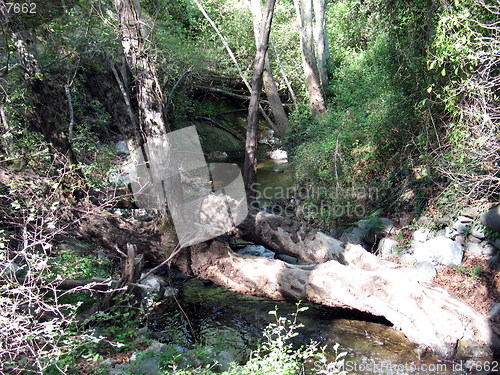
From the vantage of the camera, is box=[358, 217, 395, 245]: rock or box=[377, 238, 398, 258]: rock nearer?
box=[377, 238, 398, 258]: rock

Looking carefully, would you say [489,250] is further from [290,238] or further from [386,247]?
[290,238]

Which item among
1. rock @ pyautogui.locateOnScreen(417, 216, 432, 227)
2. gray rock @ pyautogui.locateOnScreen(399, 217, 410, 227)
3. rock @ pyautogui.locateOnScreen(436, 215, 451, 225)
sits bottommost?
gray rock @ pyautogui.locateOnScreen(399, 217, 410, 227)

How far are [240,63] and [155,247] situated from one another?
1021 centimetres

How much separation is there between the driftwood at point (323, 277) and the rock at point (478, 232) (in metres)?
1.09

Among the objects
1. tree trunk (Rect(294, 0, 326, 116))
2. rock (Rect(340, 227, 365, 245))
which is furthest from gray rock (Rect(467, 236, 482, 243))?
tree trunk (Rect(294, 0, 326, 116))

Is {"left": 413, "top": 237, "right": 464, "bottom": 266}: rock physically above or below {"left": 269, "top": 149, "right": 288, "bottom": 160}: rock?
below

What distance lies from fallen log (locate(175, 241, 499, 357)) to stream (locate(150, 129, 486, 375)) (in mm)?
235

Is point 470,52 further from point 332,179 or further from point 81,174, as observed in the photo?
point 81,174

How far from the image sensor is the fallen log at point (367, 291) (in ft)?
13.9

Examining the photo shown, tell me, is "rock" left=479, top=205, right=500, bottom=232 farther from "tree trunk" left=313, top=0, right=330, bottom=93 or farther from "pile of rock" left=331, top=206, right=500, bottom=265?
"tree trunk" left=313, top=0, right=330, bottom=93

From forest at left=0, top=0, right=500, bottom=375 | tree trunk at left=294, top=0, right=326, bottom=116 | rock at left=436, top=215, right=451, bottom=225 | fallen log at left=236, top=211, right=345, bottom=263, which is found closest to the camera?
forest at left=0, top=0, right=500, bottom=375

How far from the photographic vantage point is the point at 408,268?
5184 millimetres

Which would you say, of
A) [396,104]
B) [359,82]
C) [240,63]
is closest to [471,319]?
[396,104]

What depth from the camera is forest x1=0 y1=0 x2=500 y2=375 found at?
404 cm
